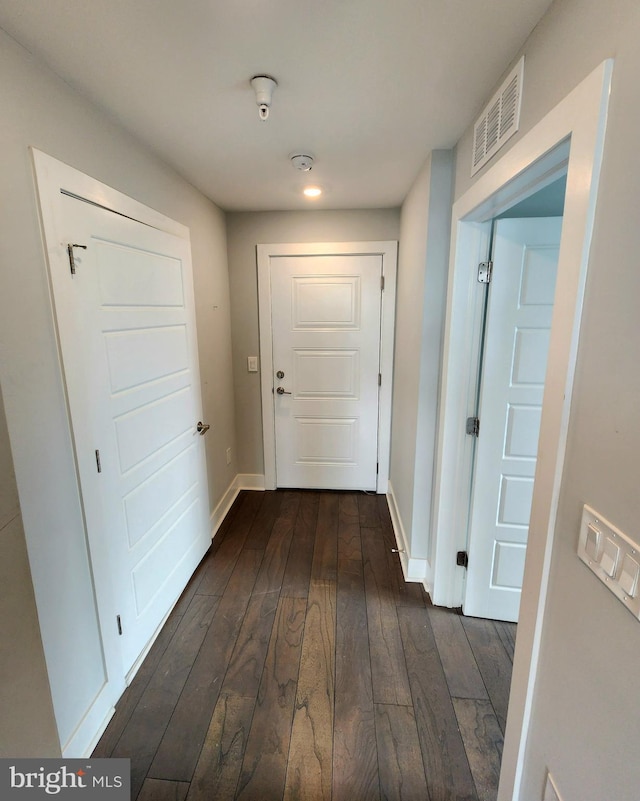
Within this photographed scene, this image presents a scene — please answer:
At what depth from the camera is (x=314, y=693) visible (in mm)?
1491

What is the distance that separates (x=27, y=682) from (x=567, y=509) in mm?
1253

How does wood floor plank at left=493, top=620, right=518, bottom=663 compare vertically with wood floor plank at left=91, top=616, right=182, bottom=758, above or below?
above

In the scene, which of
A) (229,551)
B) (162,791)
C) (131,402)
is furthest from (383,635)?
(131,402)

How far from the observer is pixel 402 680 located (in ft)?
5.08

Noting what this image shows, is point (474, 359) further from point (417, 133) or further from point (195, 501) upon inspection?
point (195, 501)

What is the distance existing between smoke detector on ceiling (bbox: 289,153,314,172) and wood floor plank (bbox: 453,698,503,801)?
2466mm

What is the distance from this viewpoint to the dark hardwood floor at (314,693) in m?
1.21

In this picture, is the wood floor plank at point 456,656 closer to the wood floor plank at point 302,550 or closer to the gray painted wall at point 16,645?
the wood floor plank at point 302,550

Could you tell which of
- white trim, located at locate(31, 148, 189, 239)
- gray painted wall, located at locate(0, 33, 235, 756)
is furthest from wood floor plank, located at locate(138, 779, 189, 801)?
white trim, located at locate(31, 148, 189, 239)

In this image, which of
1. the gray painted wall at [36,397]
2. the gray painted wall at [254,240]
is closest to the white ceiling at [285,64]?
the gray painted wall at [36,397]

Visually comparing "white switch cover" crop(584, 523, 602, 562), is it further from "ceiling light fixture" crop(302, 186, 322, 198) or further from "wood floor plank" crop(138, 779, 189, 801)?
"ceiling light fixture" crop(302, 186, 322, 198)

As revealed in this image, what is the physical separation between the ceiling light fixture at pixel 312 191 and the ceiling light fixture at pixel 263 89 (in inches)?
41.0

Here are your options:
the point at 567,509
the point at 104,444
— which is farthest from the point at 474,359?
the point at 104,444

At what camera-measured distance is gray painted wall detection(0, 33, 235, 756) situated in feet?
2.59
